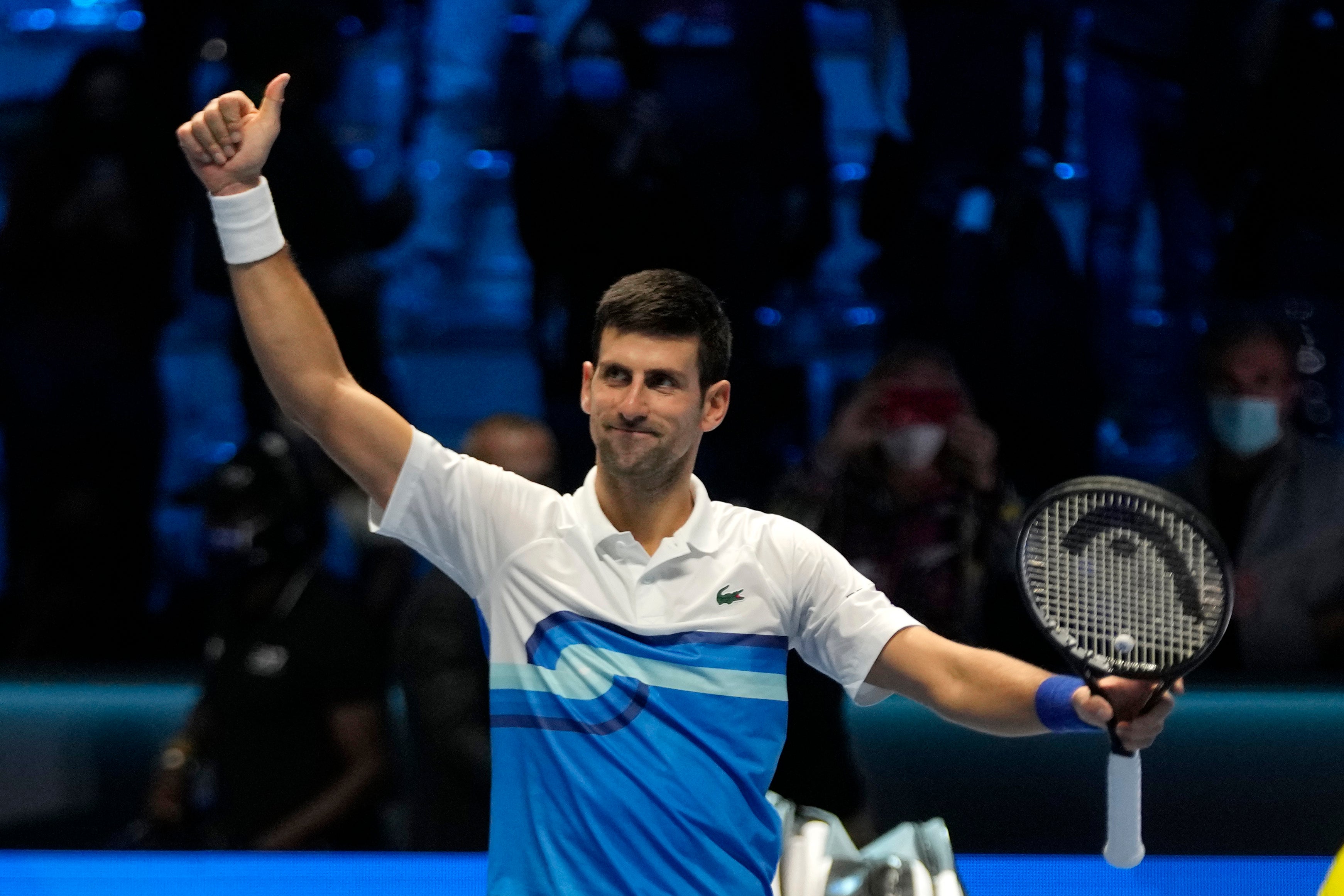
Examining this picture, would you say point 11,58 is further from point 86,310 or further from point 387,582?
point 387,582

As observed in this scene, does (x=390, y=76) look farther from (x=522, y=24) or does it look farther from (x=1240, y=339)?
(x=1240, y=339)

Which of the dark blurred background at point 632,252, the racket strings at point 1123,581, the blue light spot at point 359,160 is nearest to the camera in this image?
the racket strings at point 1123,581

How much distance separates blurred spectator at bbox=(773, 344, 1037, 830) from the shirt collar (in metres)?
1.77

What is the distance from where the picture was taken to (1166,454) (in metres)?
3.94

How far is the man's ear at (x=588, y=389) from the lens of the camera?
75.4 inches

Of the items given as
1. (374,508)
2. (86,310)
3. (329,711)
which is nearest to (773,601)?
(374,508)

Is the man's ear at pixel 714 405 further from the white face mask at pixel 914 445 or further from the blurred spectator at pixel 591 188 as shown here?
the blurred spectator at pixel 591 188

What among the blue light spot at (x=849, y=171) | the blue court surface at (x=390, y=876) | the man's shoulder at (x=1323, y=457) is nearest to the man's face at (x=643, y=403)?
the blue court surface at (x=390, y=876)

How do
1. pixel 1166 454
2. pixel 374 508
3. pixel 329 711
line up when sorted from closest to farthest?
pixel 374 508 → pixel 329 711 → pixel 1166 454

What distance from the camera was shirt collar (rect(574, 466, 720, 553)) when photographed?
6.24 ft

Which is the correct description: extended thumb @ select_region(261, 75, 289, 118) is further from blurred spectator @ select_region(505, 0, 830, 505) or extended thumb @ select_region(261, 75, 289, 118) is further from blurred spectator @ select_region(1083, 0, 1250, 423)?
blurred spectator @ select_region(1083, 0, 1250, 423)

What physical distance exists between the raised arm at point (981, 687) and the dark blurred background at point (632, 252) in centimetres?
198

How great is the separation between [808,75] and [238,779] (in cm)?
230

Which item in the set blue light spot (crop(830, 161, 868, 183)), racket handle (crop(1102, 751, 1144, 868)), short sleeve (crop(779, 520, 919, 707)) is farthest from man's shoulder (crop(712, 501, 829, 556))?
blue light spot (crop(830, 161, 868, 183))
